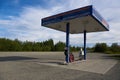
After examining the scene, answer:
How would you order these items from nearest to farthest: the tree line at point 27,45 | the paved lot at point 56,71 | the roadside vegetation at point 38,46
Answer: the paved lot at point 56,71 < the tree line at point 27,45 < the roadside vegetation at point 38,46

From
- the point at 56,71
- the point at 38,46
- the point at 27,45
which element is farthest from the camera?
the point at 38,46

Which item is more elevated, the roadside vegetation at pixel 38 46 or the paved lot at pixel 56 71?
the roadside vegetation at pixel 38 46

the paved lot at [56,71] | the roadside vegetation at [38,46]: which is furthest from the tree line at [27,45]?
the paved lot at [56,71]

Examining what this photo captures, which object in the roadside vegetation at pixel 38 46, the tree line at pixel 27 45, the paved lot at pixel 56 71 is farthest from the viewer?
the roadside vegetation at pixel 38 46

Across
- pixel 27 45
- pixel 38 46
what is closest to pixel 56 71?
pixel 27 45

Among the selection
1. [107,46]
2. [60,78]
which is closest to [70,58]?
[60,78]

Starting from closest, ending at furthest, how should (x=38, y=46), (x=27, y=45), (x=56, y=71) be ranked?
(x=56, y=71)
(x=27, y=45)
(x=38, y=46)

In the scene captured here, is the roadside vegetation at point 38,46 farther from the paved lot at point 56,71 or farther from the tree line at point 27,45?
the paved lot at point 56,71

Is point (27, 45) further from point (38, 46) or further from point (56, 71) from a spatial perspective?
point (56, 71)

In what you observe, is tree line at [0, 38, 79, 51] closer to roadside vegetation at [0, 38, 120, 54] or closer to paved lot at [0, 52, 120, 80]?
roadside vegetation at [0, 38, 120, 54]

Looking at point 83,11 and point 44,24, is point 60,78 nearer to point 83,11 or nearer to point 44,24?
point 83,11

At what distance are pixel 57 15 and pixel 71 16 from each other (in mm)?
1811

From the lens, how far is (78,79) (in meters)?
8.67

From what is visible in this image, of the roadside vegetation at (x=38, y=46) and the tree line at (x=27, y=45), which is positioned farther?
the roadside vegetation at (x=38, y=46)
